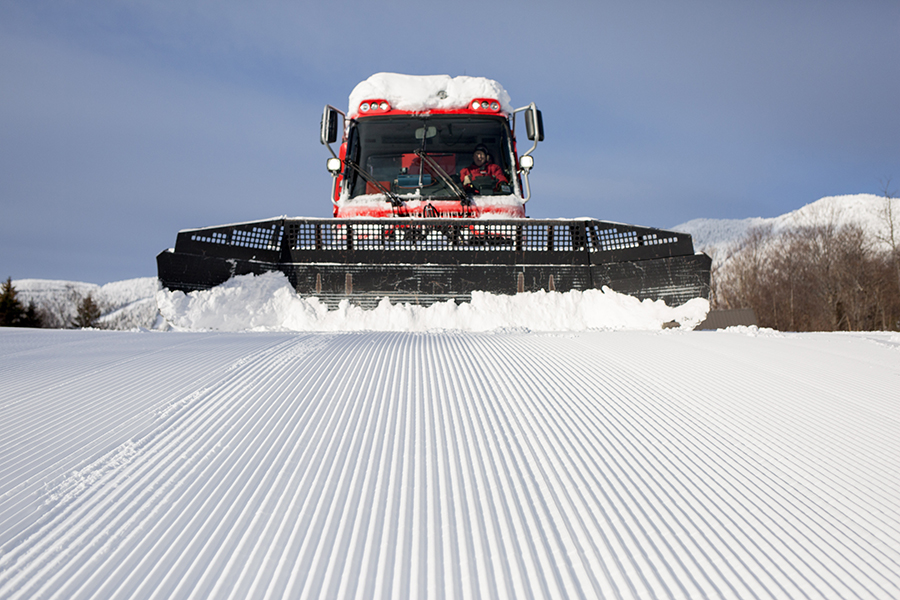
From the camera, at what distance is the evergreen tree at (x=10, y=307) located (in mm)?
37250

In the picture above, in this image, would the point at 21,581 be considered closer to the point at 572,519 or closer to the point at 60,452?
the point at 60,452

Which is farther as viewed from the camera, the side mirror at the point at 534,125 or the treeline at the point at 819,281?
the treeline at the point at 819,281

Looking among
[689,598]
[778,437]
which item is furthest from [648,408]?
[689,598]

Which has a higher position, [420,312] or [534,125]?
[534,125]

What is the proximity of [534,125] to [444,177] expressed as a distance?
3.92 ft

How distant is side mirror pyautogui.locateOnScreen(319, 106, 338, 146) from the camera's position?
6.20 m

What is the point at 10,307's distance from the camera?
1501 inches

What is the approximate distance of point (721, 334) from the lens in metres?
3.74

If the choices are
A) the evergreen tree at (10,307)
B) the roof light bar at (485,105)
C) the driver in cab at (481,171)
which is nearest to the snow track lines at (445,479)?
the driver in cab at (481,171)

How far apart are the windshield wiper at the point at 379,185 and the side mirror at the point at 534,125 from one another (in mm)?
1689

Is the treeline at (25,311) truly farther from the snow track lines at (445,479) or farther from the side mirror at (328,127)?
the snow track lines at (445,479)

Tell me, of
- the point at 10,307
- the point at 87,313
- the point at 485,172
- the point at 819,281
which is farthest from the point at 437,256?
the point at 87,313

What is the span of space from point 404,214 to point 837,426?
472 cm

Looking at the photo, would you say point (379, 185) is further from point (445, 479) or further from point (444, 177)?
point (445, 479)
